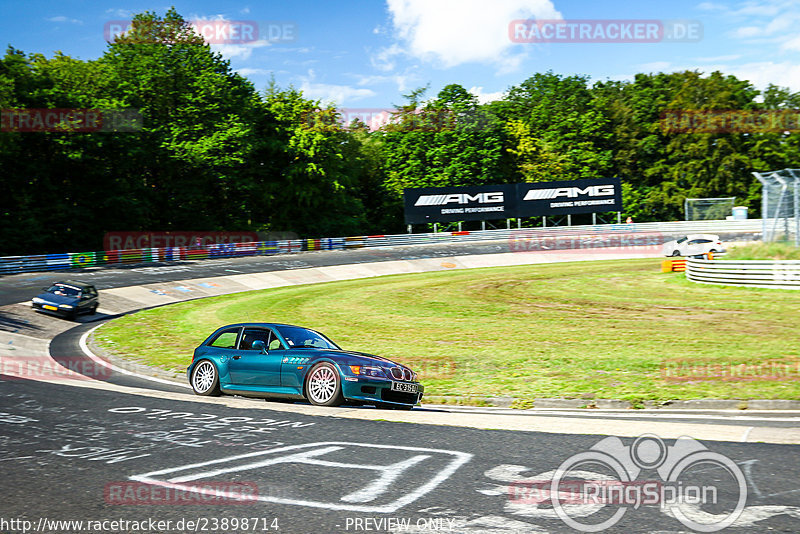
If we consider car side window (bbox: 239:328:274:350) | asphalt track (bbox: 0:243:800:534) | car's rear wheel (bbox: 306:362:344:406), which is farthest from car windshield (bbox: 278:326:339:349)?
asphalt track (bbox: 0:243:800:534)

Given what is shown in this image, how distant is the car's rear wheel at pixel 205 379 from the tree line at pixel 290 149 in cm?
4363

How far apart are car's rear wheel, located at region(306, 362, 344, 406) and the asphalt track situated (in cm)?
45

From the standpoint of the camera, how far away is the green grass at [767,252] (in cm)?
2792

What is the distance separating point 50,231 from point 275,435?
51645mm

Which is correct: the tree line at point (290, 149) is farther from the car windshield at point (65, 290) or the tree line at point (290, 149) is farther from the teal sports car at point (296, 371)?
the teal sports car at point (296, 371)

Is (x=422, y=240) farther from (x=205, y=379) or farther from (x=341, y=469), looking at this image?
(x=341, y=469)

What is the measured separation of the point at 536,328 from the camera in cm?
2089

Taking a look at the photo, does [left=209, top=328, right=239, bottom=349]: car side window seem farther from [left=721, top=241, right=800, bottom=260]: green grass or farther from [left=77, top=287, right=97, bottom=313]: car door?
[left=721, top=241, right=800, bottom=260]: green grass

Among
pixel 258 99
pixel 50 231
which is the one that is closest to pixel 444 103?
pixel 258 99

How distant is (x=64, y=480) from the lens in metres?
6.78

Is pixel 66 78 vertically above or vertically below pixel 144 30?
below

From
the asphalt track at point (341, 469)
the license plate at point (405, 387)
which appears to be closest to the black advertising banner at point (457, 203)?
the license plate at point (405, 387)

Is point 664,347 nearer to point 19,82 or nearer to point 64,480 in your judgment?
point 64,480

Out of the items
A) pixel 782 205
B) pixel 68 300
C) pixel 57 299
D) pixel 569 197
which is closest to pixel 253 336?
pixel 68 300
